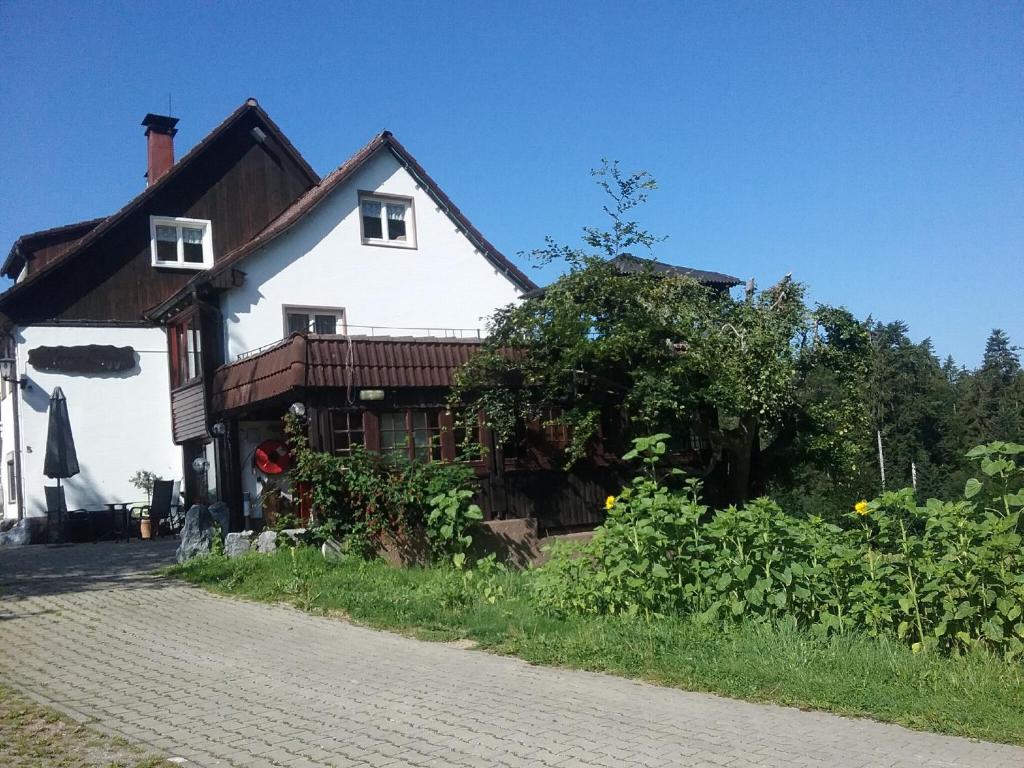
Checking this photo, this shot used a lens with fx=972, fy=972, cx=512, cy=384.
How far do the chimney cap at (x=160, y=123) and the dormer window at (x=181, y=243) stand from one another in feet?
15.7

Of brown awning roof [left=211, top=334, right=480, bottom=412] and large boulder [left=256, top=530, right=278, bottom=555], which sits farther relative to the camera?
brown awning roof [left=211, top=334, right=480, bottom=412]

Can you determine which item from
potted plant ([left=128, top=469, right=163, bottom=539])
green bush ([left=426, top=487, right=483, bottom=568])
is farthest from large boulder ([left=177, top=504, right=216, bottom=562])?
potted plant ([left=128, top=469, right=163, bottom=539])

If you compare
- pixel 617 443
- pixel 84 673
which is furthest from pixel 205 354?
pixel 84 673

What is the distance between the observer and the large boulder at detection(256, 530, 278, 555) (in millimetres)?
13047

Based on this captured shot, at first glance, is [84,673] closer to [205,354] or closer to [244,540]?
[244,540]

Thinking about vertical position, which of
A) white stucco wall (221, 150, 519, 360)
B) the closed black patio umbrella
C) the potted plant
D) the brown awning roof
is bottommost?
the potted plant

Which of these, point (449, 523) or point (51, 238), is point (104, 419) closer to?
point (51, 238)

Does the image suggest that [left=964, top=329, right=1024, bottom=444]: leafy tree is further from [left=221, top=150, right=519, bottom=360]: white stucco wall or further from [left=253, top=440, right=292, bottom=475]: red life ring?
[left=253, top=440, right=292, bottom=475]: red life ring

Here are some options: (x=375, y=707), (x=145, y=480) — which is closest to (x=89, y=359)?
(x=145, y=480)

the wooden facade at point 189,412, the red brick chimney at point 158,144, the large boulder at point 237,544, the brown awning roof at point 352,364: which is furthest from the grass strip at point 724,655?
the red brick chimney at point 158,144

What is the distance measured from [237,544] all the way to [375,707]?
24.4 feet

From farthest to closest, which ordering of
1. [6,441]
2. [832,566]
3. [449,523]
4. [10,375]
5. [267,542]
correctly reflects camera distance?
[6,441] < [10,375] < [267,542] < [449,523] < [832,566]

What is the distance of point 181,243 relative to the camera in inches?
920

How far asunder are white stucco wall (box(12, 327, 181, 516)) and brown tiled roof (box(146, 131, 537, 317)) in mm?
1412
